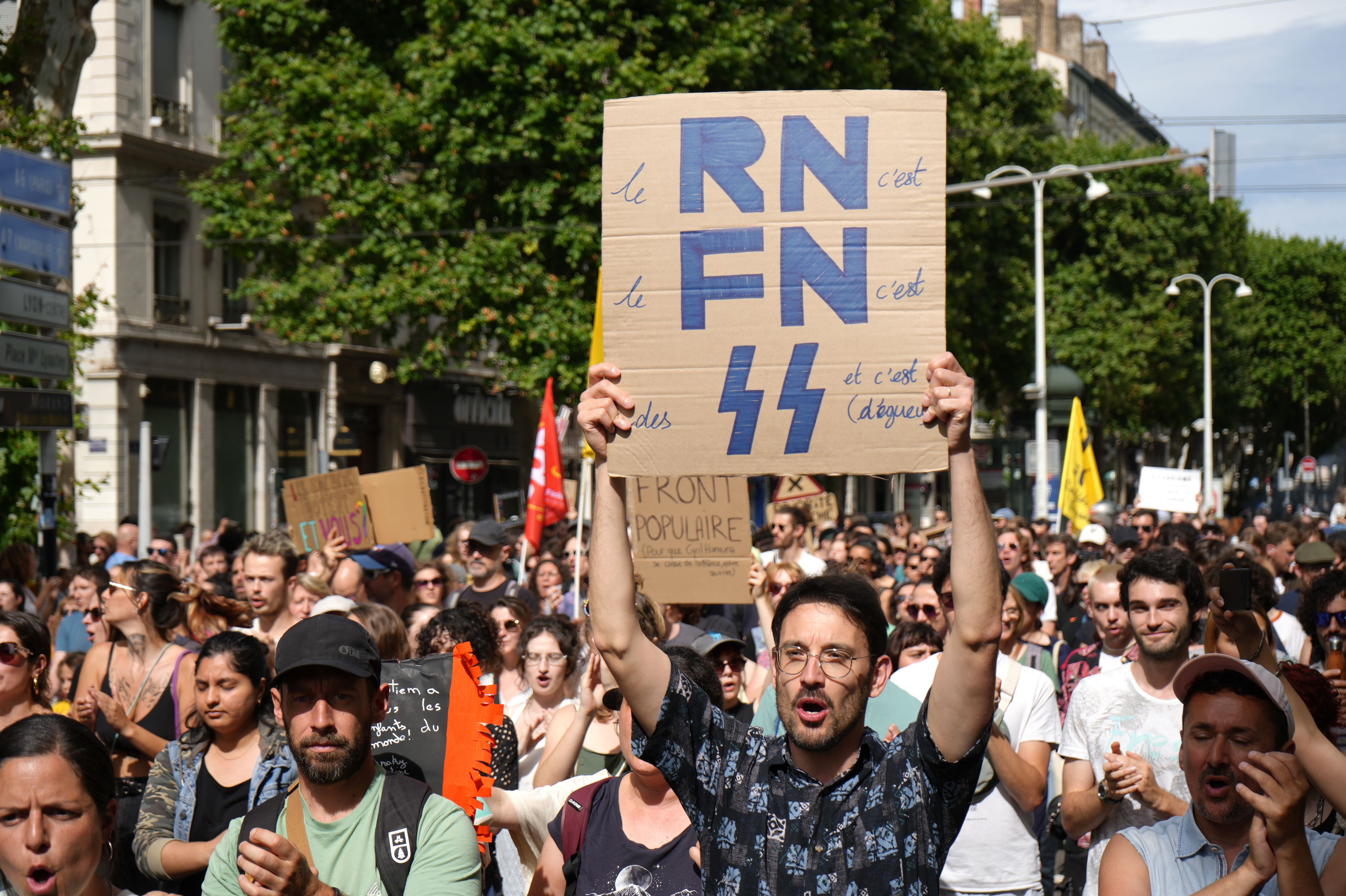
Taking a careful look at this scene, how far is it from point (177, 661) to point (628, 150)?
3.42 meters

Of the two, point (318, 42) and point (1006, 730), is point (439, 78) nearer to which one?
point (318, 42)

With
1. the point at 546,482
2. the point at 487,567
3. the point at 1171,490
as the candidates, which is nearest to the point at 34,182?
the point at 487,567

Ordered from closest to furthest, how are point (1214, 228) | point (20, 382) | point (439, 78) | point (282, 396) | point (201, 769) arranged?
point (201, 769), point (20, 382), point (439, 78), point (282, 396), point (1214, 228)

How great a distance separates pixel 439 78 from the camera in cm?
2053

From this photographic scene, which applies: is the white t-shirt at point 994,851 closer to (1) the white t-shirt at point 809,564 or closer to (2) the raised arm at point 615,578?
(2) the raised arm at point 615,578

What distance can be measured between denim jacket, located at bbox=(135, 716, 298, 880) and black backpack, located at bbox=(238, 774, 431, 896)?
560 mm

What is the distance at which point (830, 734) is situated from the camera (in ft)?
9.48

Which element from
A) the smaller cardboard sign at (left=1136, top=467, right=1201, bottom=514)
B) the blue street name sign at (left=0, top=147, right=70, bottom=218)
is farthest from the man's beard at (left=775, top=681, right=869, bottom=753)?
the smaller cardboard sign at (left=1136, top=467, right=1201, bottom=514)

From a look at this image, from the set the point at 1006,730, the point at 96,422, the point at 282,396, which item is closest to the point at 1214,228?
the point at 282,396

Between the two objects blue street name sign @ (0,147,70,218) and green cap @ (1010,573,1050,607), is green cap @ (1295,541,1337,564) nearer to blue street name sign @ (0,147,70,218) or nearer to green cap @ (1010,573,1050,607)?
green cap @ (1010,573,1050,607)

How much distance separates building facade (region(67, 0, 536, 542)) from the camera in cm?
2623

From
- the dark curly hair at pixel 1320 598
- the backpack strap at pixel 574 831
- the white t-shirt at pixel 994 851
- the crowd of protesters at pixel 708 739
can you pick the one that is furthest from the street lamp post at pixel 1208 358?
the backpack strap at pixel 574 831

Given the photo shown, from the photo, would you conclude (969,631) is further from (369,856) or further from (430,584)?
(430,584)

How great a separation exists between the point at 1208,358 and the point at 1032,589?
1489 inches
